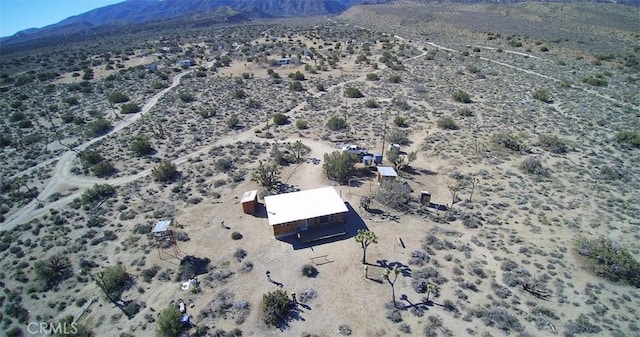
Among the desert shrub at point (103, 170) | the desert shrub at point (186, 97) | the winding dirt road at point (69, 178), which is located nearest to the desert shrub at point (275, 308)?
the winding dirt road at point (69, 178)

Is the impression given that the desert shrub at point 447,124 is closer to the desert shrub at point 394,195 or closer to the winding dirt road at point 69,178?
the desert shrub at point 394,195

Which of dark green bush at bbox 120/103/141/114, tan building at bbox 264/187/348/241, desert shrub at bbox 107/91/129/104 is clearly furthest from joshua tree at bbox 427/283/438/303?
desert shrub at bbox 107/91/129/104

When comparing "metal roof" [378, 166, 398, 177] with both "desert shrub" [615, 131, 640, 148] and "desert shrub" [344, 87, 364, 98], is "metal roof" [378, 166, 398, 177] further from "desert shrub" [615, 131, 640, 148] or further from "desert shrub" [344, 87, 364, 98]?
"desert shrub" [615, 131, 640, 148]

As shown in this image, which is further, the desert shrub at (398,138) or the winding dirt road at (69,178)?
the desert shrub at (398,138)

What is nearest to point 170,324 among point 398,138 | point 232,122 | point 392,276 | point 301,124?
point 392,276

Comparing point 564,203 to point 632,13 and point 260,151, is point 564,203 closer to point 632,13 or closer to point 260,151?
point 260,151

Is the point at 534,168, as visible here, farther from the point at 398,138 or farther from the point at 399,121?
the point at 399,121
